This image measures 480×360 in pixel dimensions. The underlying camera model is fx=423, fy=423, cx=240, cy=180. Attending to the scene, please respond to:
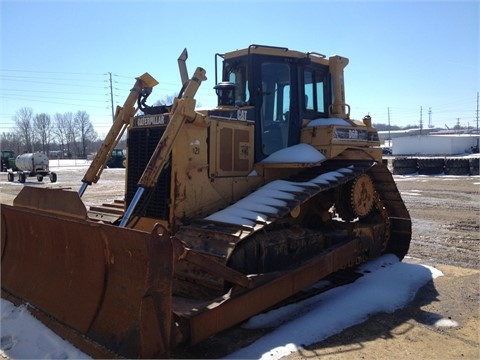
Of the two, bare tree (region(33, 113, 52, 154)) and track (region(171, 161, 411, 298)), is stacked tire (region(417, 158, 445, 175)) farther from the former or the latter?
bare tree (region(33, 113, 52, 154))

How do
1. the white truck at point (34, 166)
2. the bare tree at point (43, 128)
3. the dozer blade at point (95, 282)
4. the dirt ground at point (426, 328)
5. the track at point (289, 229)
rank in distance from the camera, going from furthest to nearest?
the bare tree at point (43, 128) → the white truck at point (34, 166) → the track at point (289, 229) → the dirt ground at point (426, 328) → the dozer blade at point (95, 282)

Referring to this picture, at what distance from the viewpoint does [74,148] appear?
104 m

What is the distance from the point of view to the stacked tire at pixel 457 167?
996 inches

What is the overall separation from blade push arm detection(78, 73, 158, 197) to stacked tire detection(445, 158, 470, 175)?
78.2 feet

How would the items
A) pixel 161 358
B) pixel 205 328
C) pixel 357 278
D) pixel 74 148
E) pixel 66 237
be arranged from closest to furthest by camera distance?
1. pixel 161 358
2. pixel 205 328
3. pixel 66 237
4. pixel 357 278
5. pixel 74 148

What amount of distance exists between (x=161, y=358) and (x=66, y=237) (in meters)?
1.66

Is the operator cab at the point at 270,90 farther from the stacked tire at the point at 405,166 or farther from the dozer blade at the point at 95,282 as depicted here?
the stacked tire at the point at 405,166

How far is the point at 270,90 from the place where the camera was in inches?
251

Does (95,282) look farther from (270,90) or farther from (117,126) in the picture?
(270,90)

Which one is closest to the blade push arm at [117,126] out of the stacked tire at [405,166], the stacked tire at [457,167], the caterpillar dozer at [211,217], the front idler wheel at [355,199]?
the caterpillar dozer at [211,217]

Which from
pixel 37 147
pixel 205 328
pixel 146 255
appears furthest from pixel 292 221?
pixel 37 147

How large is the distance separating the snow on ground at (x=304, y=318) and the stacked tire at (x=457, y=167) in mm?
21585

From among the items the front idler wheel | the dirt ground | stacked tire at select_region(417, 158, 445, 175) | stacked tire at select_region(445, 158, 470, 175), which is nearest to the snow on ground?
the dirt ground

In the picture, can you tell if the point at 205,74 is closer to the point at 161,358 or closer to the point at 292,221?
the point at 292,221
